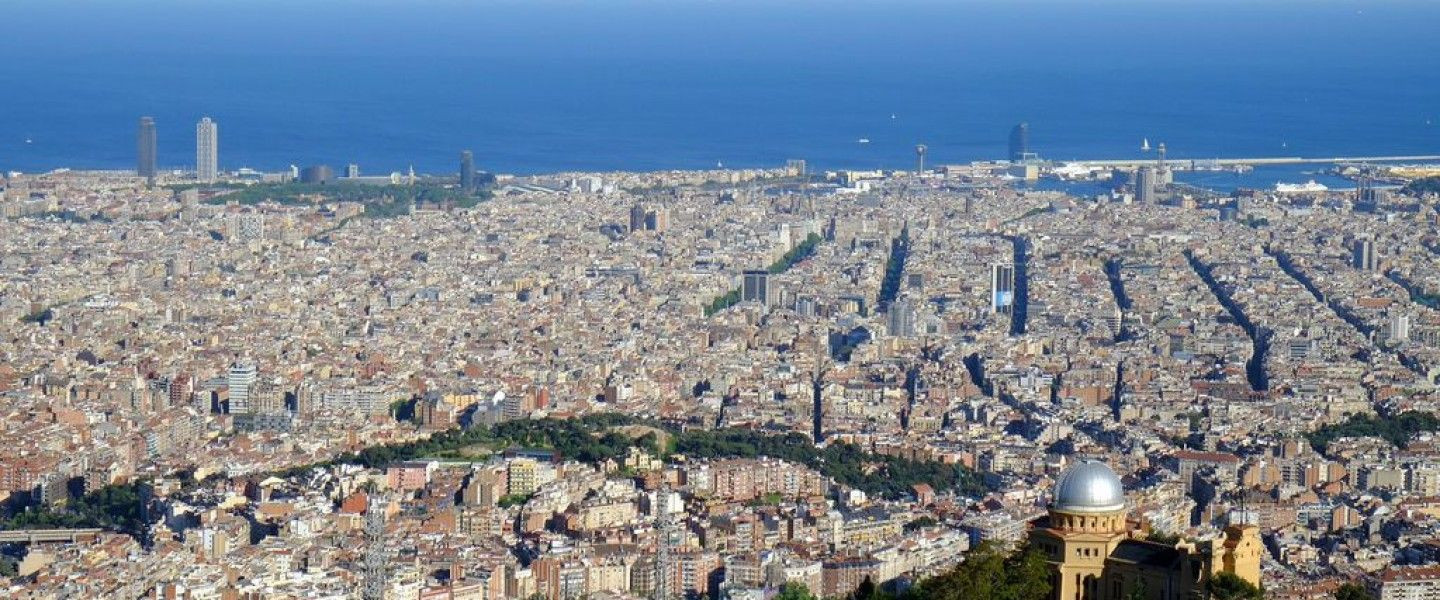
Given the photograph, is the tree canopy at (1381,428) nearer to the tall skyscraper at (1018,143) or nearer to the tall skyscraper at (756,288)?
the tall skyscraper at (756,288)

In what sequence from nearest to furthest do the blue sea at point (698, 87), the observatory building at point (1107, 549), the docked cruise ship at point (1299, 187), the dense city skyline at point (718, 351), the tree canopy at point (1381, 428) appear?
the observatory building at point (1107, 549)
the dense city skyline at point (718, 351)
the tree canopy at point (1381, 428)
the docked cruise ship at point (1299, 187)
the blue sea at point (698, 87)

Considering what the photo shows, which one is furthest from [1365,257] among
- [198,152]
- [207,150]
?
[198,152]

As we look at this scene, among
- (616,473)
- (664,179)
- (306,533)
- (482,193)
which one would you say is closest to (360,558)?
(306,533)

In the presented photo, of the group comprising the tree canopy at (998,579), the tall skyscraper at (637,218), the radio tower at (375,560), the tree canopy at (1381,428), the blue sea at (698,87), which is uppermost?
the blue sea at (698,87)

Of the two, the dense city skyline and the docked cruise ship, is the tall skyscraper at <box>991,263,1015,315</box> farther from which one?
the docked cruise ship

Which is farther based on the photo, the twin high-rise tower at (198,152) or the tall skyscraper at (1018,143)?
the tall skyscraper at (1018,143)

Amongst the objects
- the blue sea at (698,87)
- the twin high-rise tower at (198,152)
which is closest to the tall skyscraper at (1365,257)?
the blue sea at (698,87)

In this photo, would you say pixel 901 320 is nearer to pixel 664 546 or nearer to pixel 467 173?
pixel 664 546
